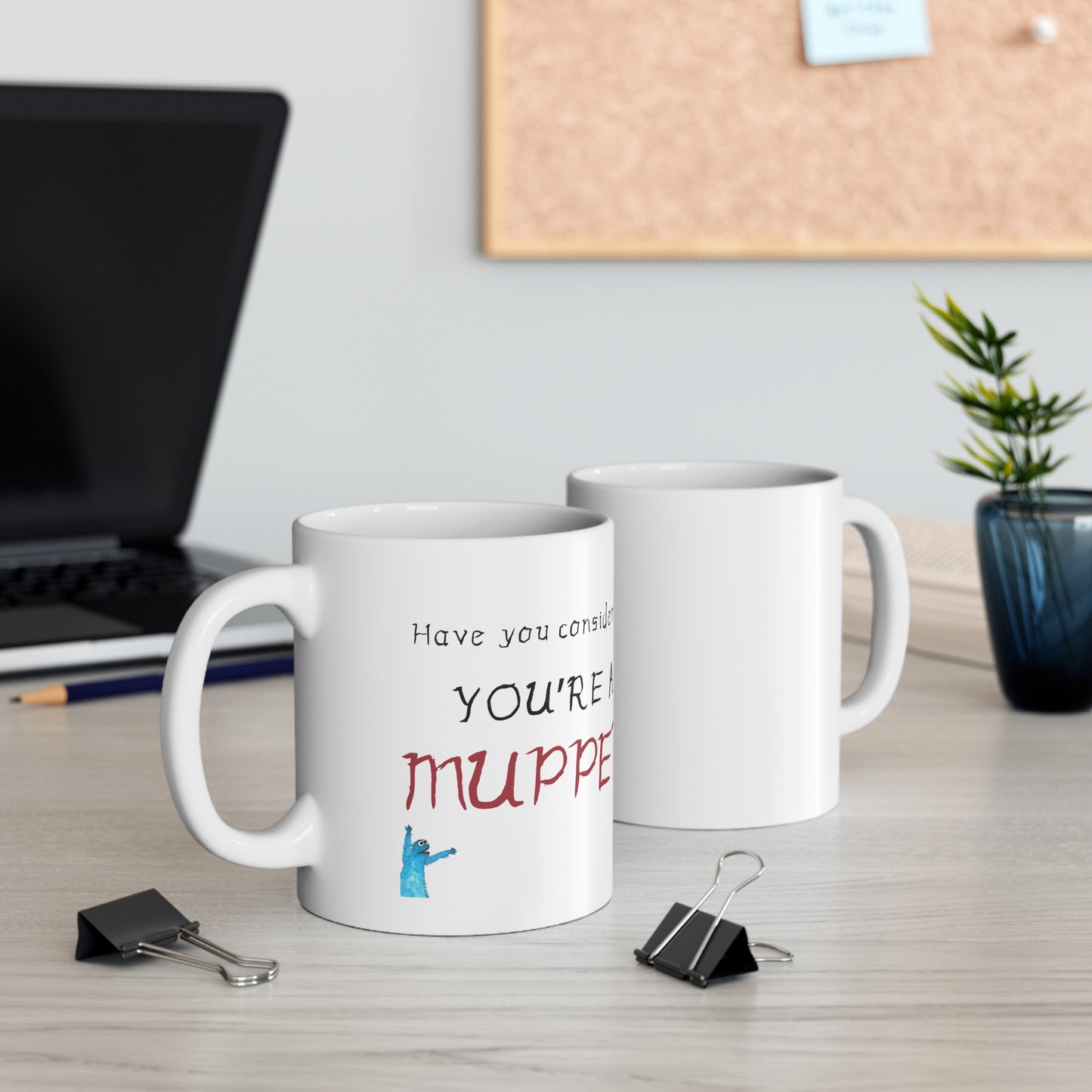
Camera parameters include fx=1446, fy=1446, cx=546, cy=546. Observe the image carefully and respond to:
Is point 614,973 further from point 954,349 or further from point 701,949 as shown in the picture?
point 954,349

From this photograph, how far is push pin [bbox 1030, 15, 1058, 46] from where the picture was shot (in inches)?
62.7

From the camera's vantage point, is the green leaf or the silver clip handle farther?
the green leaf

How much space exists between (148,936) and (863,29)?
1.44 meters

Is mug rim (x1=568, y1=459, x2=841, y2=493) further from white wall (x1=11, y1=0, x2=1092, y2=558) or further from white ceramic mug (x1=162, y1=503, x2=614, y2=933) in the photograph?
white wall (x1=11, y1=0, x2=1092, y2=558)

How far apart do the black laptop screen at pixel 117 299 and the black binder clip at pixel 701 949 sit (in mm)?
689

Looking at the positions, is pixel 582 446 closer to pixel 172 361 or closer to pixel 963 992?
pixel 172 361

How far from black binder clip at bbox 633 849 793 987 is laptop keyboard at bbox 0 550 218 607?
0.48m

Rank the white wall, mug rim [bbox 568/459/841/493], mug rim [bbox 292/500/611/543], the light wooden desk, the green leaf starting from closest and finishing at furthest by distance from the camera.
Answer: the light wooden desk < mug rim [bbox 292/500/611/543] < mug rim [bbox 568/459/841/493] < the green leaf < the white wall

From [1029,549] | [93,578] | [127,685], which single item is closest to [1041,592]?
[1029,549]

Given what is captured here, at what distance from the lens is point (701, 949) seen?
0.38 m

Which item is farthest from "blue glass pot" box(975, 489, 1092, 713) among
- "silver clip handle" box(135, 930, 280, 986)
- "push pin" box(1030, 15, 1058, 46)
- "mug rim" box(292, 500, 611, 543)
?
"push pin" box(1030, 15, 1058, 46)

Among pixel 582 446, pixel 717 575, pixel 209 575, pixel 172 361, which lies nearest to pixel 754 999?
pixel 717 575

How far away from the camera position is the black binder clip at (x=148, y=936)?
38cm

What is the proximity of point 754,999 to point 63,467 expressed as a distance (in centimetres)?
75
